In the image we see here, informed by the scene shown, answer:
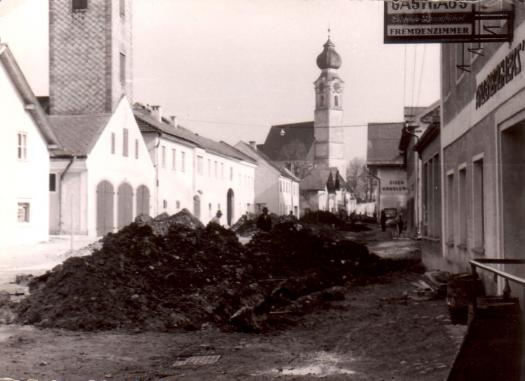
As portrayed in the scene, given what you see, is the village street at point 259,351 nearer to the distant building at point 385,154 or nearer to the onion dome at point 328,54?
the onion dome at point 328,54

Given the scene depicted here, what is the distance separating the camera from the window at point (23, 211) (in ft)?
89.0

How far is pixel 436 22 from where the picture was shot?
7.97 metres

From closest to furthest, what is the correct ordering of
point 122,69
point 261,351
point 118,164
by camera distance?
1. point 261,351
2. point 122,69
3. point 118,164

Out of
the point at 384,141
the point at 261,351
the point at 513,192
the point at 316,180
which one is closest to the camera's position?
the point at 261,351

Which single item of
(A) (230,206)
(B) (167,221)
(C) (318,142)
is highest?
(C) (318,142)

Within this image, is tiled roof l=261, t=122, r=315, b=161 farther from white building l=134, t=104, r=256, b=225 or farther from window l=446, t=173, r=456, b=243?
window l=446, t=173, r=456, b=243

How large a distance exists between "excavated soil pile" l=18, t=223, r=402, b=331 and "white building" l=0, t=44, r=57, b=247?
1018 cm

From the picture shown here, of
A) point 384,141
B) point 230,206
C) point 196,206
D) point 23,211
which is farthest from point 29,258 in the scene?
point 230,206

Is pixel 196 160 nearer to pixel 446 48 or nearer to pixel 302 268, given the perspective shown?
pixel 302 268

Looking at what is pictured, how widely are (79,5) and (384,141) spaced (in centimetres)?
2500

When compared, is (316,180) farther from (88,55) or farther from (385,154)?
(88,55)

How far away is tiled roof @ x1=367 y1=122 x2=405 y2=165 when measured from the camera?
1859 inches

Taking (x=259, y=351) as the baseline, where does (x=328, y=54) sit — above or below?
above

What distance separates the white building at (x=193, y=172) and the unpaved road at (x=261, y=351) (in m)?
32.2
